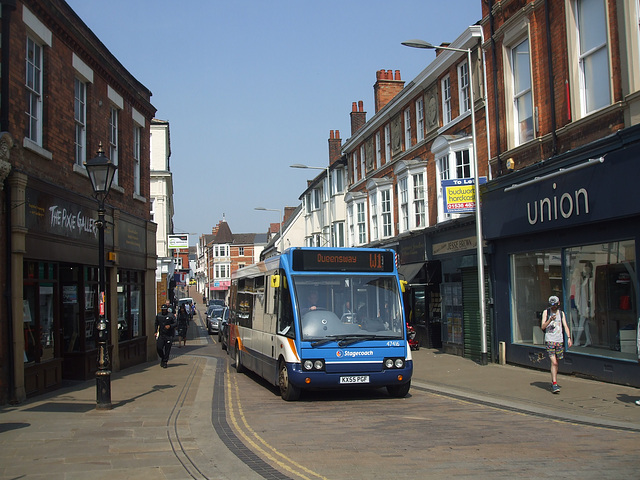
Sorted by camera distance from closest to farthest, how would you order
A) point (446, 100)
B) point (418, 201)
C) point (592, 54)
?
point (592, 54)
point (446, 100)
point (418, 201)

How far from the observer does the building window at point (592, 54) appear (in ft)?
42.5

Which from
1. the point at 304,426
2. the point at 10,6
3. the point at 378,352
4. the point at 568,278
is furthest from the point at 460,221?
the point at 10,6

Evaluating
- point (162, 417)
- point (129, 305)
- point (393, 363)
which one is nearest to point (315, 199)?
point (129, 305)

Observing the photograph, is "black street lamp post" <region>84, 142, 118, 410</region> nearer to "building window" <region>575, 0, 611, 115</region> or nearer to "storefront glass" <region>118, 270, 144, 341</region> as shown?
"storefront glass" <region>118, 270, 144, 341</region>

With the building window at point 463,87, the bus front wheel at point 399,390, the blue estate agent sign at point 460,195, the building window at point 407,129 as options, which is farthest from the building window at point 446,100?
the bus front wheel at point 399,390

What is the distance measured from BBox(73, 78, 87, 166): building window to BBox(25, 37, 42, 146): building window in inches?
73.6

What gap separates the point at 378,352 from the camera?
11.1m

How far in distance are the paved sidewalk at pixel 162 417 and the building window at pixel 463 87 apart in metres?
8.83

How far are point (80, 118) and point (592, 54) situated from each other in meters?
11.8

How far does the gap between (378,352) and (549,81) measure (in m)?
8.21

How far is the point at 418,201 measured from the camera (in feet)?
80.6

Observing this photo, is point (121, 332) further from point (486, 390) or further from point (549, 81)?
point (549, 81)

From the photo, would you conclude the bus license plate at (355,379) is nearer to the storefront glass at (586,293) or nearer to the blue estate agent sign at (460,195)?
the storefront glass at (586,293)

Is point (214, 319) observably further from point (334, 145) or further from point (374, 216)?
point (334, 145)
